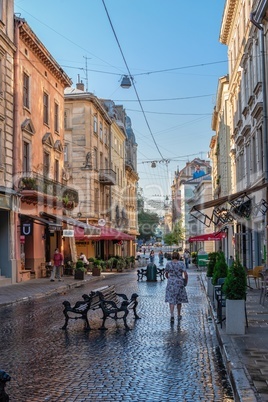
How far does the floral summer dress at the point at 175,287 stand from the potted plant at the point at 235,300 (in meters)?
2.66

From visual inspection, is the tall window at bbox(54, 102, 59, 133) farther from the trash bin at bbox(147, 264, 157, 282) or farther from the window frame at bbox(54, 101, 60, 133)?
the trash bin at bbox(147, 264, 157, 282)

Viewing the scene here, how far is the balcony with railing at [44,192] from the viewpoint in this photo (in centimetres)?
2938

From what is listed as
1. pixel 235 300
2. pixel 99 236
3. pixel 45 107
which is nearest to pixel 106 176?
pixel 99 236

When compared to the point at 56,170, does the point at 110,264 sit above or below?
below

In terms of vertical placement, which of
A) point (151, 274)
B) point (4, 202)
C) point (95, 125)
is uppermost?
point (95, 125)

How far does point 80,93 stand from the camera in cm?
4844

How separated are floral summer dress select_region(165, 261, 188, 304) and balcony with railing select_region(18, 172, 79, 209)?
54.1 feet

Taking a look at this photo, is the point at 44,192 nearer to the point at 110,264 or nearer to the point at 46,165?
the point at 46,165

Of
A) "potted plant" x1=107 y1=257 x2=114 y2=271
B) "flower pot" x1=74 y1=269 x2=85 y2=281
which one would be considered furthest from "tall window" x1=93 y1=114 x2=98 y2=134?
"flower pot" x1=74 y1=269 x2=85 y2=281

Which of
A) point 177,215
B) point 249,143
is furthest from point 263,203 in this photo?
point 177,215

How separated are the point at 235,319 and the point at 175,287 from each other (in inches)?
120

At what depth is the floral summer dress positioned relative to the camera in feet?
44.3

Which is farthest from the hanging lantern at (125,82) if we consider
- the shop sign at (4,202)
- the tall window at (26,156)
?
the tall window at (26,156)

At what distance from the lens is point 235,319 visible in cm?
1059
